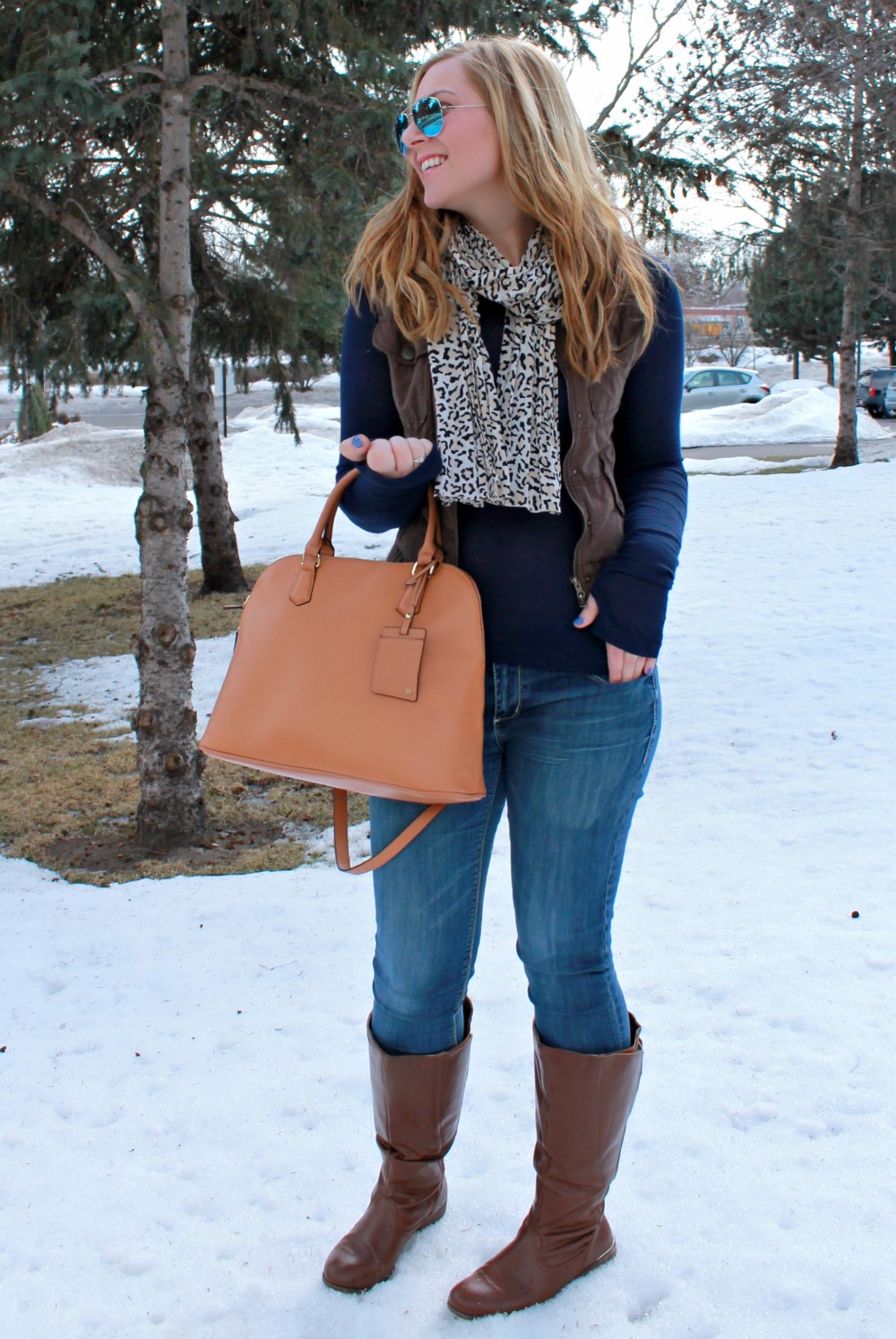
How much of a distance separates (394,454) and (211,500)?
8.97 meters

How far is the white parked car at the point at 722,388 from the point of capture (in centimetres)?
2789

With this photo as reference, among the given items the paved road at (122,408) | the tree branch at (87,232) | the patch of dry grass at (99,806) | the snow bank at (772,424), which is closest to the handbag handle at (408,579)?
the patch of dry grass at (99,806)

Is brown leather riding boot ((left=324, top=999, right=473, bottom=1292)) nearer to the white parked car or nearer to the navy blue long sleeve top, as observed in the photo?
the navy blue long sleeve top

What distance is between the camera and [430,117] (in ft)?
5.41

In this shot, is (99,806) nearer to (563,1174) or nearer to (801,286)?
(563,1174)

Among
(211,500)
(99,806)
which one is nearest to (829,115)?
(211,500)

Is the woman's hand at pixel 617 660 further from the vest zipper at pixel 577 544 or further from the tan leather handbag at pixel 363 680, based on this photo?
the tan leather handbag at pixel 363 680

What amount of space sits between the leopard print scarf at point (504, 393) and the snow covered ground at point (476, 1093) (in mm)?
1332

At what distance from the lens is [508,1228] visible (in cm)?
209

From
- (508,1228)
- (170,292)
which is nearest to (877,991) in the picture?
(508,1228)

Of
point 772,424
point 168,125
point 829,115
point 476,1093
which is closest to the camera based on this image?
point 476,1093

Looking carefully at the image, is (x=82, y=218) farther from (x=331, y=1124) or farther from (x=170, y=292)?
(x=331, y=1124)

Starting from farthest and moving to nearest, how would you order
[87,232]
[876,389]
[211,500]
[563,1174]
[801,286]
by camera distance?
[876,389] < [801,286] < [211,500] < [87,232] < [563,1174]

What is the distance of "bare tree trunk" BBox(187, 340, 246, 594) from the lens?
9781 mm
